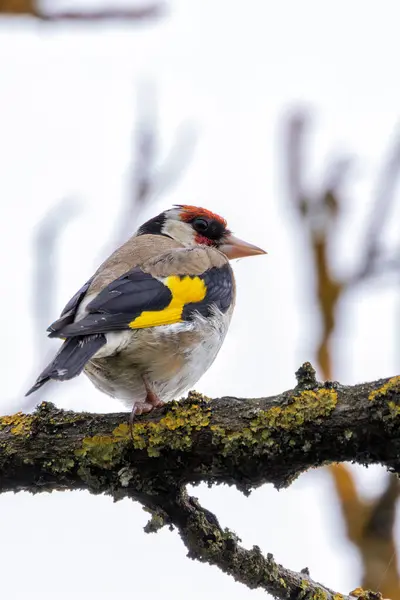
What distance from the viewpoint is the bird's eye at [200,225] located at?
5.43 m

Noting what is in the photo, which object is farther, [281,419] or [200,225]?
[200,225]

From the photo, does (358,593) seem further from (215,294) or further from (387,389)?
(215,294)

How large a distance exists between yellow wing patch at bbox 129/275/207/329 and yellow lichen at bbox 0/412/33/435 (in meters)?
0.75

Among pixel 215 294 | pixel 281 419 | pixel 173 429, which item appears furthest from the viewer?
pixel 215 294

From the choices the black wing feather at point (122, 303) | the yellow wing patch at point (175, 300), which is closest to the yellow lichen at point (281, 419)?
the black wing feather at point (122, 303)

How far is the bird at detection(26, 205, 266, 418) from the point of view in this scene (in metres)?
3.43

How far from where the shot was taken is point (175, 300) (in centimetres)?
395

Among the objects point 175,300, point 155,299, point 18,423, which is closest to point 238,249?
point 175,300

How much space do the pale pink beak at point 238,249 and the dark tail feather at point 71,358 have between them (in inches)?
75.7

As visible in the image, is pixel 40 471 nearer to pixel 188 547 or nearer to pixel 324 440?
pixel 188 547

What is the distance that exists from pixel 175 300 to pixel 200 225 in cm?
158

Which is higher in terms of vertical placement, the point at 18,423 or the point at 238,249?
the point at 238,249

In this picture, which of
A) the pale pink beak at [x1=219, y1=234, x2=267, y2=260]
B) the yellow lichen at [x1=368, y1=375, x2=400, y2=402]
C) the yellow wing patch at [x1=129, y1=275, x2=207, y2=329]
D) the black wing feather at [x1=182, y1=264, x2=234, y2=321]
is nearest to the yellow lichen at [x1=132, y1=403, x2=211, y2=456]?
the yellow lichen at [x1=368, y1=375, x2=400, y2=402]

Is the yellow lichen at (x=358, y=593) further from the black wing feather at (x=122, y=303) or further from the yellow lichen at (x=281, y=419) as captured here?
the black wing feather at (x=122, y=303)
